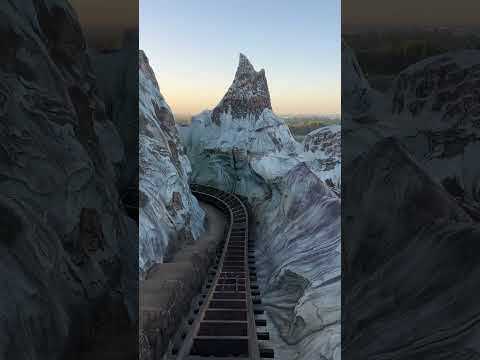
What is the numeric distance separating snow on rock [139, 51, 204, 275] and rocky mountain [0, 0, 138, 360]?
5.71 meters

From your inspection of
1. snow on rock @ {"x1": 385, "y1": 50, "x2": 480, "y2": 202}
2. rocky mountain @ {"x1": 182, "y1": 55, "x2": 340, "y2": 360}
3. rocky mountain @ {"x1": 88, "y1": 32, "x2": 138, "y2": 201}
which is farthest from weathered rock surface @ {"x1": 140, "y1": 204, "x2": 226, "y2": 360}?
snow on rock @ {"x1": 385, "y1": 50, "x2": 480, "y2": 202}

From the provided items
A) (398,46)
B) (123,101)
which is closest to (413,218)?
(398,46)

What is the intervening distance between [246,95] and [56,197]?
94.9 ft

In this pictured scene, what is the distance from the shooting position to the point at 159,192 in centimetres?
1215

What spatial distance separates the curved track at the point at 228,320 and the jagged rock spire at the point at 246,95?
779 inches

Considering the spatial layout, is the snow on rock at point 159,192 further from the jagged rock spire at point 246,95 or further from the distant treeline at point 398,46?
the jagged rock spire at point 246,95

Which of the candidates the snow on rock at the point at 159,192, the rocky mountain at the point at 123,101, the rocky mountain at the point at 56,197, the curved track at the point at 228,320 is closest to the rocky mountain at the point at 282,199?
the curved track at the point at 228,320

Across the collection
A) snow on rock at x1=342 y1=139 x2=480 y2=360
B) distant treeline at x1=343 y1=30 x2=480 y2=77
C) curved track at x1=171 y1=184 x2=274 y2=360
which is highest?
distant treeline at x1=343 y1=30 x2=480 y2=77

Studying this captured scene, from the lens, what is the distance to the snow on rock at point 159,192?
948 cm

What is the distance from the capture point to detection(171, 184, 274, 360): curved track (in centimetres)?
519

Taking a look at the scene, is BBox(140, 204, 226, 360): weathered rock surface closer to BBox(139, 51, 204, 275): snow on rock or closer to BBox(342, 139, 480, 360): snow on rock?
BBox(139, 51, 204, 275): snow on rock

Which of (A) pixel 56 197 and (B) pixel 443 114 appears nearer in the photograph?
(A) pixel 56 197

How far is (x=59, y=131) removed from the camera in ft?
6.93

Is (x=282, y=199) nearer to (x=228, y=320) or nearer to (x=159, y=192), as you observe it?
(x=159, y=192)
